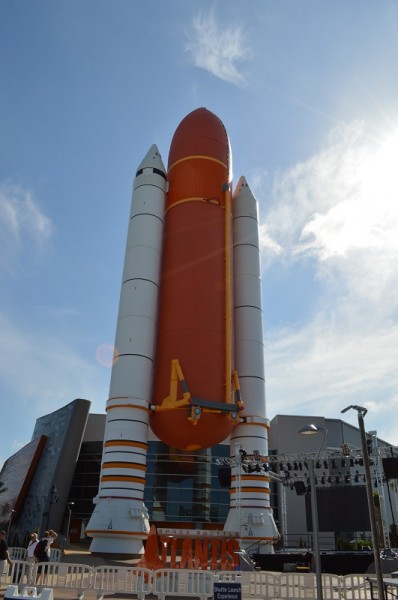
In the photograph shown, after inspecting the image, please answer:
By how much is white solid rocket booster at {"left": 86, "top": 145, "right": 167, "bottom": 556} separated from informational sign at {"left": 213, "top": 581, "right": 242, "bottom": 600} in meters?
13.9

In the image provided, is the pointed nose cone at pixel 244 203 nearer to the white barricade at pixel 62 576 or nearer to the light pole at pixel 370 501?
the light pole at pixel 370 501

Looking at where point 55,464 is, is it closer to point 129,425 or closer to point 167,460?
point 167,460

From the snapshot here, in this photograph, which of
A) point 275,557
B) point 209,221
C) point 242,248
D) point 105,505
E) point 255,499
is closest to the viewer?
point 275,557

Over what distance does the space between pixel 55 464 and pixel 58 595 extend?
30.6 m

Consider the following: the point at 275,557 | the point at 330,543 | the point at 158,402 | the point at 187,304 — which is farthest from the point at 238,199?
the point at 330,543

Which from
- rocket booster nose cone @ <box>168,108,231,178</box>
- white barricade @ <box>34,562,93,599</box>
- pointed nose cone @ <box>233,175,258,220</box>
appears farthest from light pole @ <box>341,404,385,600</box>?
rocket booster nose cone @ <box>168,108,231,178</box>

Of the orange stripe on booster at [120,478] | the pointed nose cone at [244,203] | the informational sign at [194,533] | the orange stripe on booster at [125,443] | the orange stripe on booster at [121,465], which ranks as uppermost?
the pointed nose cone at [244,203]

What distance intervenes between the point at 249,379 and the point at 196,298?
4.98 metres

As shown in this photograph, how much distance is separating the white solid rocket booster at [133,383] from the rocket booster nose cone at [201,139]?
1.61 meters

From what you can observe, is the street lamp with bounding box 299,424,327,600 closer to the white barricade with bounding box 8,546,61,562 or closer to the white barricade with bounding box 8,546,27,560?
the white barricade with bounding box 8,546,61,562

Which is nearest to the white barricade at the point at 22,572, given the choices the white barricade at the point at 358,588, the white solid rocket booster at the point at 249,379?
the white barricade at the point at 358,588

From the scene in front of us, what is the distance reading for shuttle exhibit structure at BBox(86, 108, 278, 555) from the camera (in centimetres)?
2245

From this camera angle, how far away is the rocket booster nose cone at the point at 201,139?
2888 centimetres

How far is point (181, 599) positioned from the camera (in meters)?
12.0
